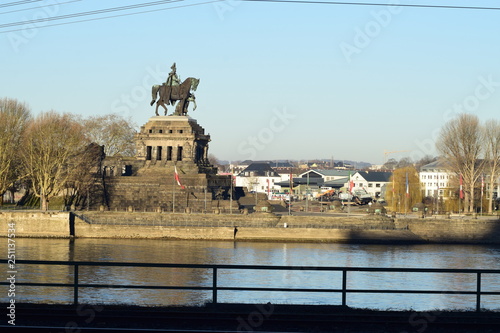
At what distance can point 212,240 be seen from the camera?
92750mm

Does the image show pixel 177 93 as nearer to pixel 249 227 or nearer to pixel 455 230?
pixel 249 227

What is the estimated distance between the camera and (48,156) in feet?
321

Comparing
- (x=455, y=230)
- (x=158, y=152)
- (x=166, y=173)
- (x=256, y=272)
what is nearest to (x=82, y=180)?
(x=166, y=173)

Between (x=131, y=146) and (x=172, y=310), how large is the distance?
126 metres

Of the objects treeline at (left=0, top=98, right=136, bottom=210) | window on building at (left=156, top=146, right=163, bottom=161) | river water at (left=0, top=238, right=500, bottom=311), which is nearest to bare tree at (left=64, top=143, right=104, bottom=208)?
treeline at (left=0, top=98, right=136, bottom=210)

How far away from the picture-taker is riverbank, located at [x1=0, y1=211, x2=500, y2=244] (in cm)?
9312

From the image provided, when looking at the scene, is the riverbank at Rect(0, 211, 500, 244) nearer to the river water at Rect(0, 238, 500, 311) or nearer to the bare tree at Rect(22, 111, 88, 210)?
the river water at Rect(0, 238, 500, 311)

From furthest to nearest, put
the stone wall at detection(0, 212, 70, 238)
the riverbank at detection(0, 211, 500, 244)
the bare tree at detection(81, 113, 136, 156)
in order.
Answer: the bare tree at detection(81, 113, 136, 156)
the riverbank at detection(0, 211, 500, 244)
the stone wall at detection(0, 212, 70, 238)

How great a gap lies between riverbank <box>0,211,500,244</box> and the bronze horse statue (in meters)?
24.7

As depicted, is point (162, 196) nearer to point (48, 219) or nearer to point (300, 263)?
point (48, 219)

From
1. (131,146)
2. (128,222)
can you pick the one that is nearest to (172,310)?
(128,222)

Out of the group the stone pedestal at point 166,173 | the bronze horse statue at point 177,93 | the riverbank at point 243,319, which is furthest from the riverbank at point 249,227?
the riverbank at point 243,319

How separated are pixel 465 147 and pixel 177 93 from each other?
3912cm

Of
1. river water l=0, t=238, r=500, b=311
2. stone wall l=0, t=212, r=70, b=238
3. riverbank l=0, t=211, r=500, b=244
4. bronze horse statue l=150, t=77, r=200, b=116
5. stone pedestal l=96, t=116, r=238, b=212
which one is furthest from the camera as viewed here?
bronze horse statue l=150, t=77, r=200, b=116
